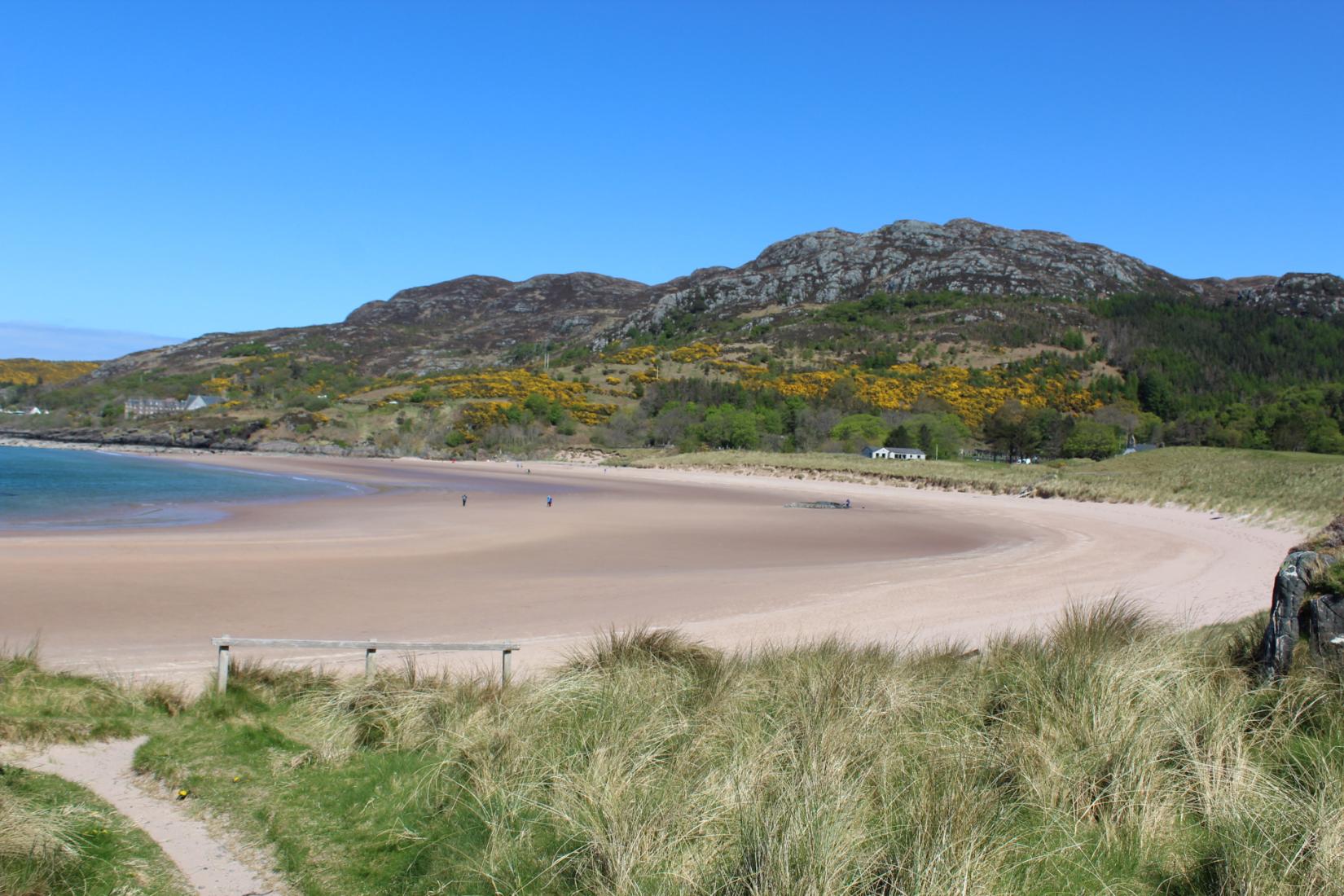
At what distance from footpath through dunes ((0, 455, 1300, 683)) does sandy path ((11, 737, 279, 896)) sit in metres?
3.41

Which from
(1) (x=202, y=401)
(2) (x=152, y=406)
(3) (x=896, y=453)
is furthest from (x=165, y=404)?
(3) (x=896, y=453)

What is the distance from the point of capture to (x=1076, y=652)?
6.13m

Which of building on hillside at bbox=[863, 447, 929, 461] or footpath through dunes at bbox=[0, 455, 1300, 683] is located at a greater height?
building on hillside at bbox=[863, 447, 929, 461]

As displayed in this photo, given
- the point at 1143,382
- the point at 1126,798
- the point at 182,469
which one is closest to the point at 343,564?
the point at 1126,798

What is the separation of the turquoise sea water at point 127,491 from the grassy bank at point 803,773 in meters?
22.4

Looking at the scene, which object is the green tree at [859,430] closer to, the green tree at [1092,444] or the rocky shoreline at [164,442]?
the green tree at [1092,444]

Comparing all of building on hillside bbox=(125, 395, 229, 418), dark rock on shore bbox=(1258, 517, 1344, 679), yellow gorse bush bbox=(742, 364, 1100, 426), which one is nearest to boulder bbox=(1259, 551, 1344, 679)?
dark rock on shore bbox=(1258, 517, 1344, 679)

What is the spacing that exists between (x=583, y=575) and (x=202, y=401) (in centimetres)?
12056

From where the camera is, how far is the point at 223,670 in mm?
7320

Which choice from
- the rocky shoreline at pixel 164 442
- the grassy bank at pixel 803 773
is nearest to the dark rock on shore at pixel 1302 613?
the grassy bank at pixel 803 773

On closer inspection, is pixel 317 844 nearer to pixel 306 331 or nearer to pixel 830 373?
pixel 830 373

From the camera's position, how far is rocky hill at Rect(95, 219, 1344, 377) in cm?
15050

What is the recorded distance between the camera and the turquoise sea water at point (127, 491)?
2628 cm

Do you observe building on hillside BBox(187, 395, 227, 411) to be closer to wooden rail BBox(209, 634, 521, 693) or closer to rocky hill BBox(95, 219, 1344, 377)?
rocky hill BBox(95, 219, 1344, 377)
